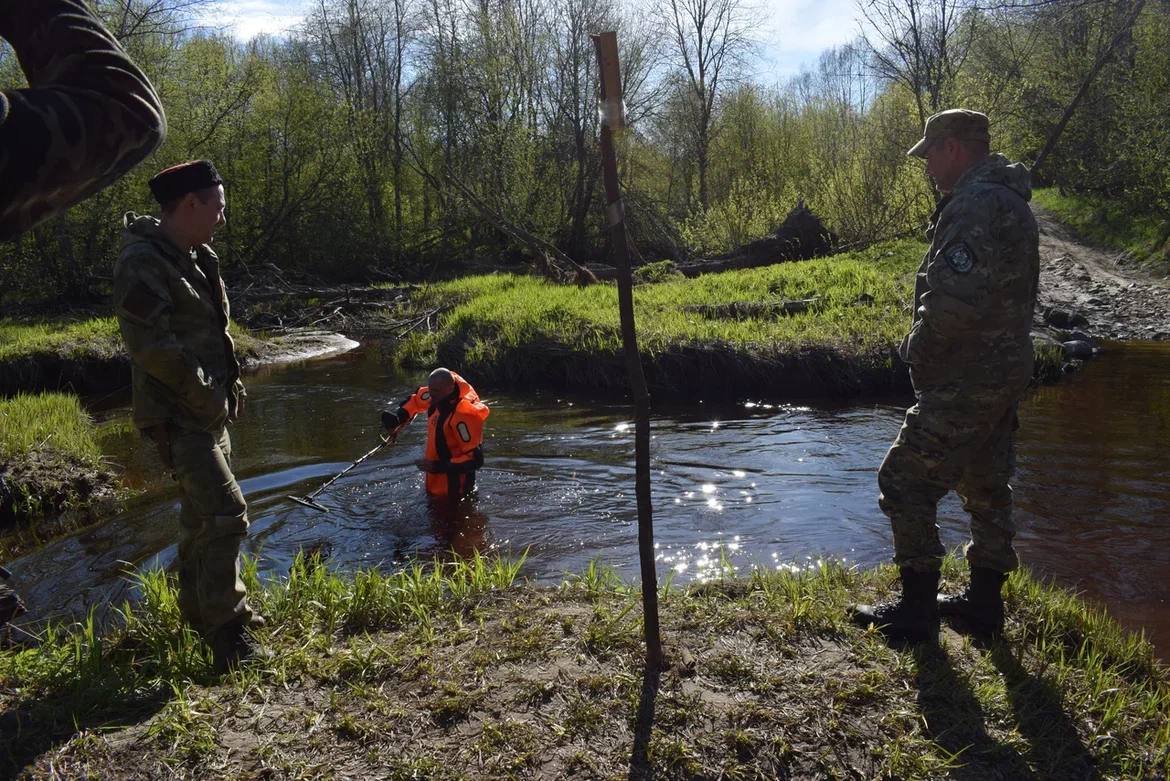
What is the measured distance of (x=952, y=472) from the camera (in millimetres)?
3676

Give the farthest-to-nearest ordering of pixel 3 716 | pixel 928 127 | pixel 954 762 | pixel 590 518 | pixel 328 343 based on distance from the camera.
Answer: pixel 328 343
pixel 590 518
pixel 928 127
pixel 3 716
pixel 954 762

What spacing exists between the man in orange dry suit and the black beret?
10.7 ft

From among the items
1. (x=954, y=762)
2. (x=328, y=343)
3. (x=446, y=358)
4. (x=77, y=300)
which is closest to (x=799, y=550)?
(x=954, y=762)

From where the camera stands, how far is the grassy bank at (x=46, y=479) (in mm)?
6762

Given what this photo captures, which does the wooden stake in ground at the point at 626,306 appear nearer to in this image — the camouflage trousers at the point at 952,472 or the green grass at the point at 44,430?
the camouflage trousers at the point at 952,472

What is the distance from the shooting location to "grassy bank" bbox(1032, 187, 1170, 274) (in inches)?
779

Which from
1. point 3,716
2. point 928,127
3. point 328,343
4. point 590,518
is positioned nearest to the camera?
point 3,716

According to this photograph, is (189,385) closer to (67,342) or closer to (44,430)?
(44,430)

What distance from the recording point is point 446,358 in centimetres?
1352

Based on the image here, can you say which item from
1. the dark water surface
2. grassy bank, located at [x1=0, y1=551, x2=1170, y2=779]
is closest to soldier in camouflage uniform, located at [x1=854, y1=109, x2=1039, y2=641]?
grassy bank, located at [x1=0, y1=551, x2=1170, y2=779]

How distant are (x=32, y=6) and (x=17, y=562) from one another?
19.3 ft

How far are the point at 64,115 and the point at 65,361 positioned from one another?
42.6ft

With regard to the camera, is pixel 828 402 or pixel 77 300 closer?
pixel 828 402

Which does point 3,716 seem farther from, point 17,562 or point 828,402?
point 828,402
